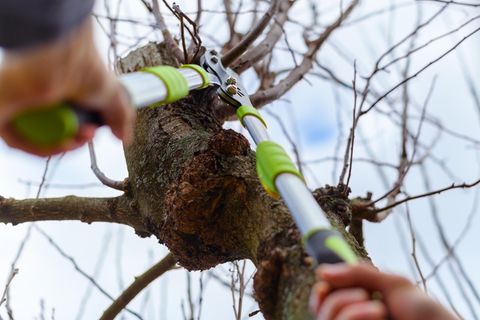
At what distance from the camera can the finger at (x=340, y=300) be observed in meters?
0.61

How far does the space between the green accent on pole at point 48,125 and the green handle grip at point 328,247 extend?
1.10 feet

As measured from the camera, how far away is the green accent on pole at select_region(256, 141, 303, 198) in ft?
2.89

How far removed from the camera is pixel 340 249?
69cm

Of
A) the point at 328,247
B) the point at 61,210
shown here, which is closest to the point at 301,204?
the point at 328,247

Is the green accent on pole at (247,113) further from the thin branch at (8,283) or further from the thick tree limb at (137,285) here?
the thin branch at (8,283)

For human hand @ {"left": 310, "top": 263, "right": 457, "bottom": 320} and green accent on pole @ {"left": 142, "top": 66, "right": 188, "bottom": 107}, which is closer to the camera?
human hand @ {"left": 310, "top": 263, "right": 457, "bottom": 320}

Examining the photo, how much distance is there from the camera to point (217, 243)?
3.85ft

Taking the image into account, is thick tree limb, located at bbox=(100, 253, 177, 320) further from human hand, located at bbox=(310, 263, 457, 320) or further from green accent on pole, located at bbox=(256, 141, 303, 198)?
human hand, located at bbox=(310, 263, 457, 320)

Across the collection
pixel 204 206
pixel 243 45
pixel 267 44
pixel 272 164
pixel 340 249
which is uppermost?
pixel 267 44

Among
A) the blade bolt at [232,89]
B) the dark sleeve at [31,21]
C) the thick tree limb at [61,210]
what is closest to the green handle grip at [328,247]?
the dark sleeve at [31,21]

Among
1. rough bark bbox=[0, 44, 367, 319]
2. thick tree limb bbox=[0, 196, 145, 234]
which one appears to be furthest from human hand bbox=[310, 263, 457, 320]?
thick tree limb bbox=[0, 196, 145, 234]

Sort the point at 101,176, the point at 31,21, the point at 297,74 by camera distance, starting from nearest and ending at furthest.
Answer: the point at 31,21 → the point at 101,176 → the point at 297,74

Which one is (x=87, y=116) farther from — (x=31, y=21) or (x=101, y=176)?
(x=101, y=176)

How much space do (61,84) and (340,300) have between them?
39cm
